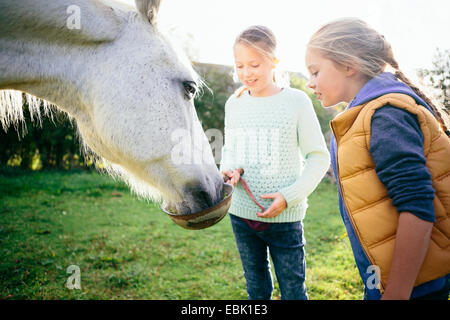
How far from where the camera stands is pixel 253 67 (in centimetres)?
205

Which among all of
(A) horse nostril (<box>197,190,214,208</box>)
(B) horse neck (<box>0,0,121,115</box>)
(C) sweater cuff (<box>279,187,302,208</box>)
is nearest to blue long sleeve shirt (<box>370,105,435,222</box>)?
(C) sweater cuff (<box>279,187,302,208</box>)

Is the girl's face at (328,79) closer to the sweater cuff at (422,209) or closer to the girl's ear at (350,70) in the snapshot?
the girl's ear at (350,70)

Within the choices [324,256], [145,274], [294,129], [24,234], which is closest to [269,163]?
[294,129]

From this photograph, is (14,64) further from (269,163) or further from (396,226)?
(396,226)

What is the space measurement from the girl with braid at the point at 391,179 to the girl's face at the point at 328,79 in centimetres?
5

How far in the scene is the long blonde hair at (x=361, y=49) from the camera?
1.42 meters

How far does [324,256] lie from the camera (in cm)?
468

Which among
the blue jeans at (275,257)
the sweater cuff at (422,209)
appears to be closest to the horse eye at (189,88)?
the blue jeans at (275,257)

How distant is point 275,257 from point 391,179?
3.81ft

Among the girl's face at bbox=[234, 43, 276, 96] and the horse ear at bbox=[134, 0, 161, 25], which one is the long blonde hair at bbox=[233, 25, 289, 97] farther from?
the horse ear at bbox=[134, 0, 161, 25]

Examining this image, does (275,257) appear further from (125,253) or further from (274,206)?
(125,253)

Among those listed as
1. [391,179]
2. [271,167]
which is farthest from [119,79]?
[391,179]

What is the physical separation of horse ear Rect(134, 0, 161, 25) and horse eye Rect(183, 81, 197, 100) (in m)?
0.47

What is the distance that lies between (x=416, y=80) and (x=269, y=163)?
3.39 feet
